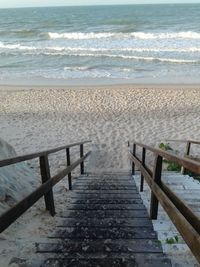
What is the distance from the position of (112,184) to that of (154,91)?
39.6 ft

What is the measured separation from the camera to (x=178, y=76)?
2339 centimetres

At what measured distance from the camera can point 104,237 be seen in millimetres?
3736

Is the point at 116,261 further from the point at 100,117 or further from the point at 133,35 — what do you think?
the point at 133,35

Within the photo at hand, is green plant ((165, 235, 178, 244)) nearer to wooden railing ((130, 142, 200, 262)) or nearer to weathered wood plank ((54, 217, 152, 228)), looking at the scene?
wooden railing ((130, 142, 200, 262))

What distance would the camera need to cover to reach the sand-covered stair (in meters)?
3.11

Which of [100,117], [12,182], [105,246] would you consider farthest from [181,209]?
[100,117]

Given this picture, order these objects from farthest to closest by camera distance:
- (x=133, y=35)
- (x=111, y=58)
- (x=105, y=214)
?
1. (x=133, y=35)
2. (x=111, y=58)
3. (x=105, y=214)

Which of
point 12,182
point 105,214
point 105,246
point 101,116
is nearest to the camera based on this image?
point 105,246

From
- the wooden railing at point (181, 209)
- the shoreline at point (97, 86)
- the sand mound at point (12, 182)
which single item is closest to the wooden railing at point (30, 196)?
the sand mound at point (12, 182)

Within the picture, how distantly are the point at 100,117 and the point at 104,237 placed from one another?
12267mm

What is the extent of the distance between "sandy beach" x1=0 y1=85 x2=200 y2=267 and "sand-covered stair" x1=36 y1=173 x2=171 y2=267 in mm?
2733

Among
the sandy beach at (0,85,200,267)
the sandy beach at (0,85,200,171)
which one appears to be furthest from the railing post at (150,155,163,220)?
the sandy beach at (0,85,200,171)

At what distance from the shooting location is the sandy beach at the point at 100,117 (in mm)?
12930

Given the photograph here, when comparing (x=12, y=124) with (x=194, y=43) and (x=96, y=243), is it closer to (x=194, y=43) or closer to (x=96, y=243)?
(x=96, y=243)
